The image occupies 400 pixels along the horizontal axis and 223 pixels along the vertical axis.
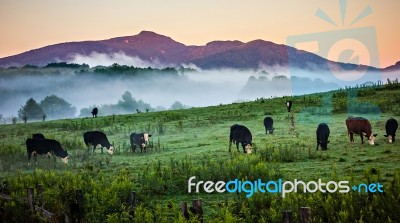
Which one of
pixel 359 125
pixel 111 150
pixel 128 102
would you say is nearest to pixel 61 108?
pixel 128 102

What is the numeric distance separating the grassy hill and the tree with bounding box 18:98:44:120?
1258 inches

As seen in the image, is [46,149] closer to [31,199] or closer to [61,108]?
[31,199]

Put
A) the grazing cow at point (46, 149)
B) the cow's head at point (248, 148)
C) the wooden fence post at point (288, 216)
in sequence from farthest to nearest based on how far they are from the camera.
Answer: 1. the grazing cow at point (46, 149)
2. the cow's head at point (248, 148)
3. the wooden fence post at point (288, 216)

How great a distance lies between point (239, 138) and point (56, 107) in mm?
63133

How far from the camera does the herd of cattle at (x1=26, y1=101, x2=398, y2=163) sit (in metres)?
19.7

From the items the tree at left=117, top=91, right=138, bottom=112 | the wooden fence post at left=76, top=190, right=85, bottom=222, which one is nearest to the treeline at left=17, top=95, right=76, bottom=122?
the tree at left=117, top=91, right=138, bottom=112

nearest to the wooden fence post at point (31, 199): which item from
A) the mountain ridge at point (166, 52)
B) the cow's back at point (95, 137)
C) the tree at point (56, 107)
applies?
the cow's back at point (95, 137)

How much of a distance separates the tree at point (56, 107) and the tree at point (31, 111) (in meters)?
3.93

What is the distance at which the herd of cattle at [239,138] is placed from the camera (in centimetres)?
1972

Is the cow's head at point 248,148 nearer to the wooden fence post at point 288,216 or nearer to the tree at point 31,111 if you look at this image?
the wooden fence post at point 288,216

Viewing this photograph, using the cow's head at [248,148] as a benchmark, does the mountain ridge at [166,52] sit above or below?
above

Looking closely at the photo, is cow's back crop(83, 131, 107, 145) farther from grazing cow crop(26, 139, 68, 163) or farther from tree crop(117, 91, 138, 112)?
tree crop(117, 91, 138, 112)

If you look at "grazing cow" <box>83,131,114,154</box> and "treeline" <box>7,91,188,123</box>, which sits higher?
"treeline" <box>7,91,188,123</box>

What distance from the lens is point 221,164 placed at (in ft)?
51.4
